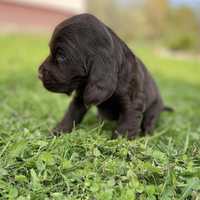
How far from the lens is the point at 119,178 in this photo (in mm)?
2488

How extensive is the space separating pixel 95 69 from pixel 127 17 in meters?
36.8

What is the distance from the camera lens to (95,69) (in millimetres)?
Answer: 3199

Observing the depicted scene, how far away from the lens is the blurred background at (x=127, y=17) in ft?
73.4

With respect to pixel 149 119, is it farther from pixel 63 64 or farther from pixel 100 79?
pixel 63 64

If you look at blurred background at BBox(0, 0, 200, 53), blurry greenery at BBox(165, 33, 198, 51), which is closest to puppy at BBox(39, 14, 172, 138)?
blurred background at BBox(0, 0, 200, 53)

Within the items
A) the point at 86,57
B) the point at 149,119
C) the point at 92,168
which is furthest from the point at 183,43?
the point at 92,168

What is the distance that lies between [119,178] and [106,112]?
1.38 metres

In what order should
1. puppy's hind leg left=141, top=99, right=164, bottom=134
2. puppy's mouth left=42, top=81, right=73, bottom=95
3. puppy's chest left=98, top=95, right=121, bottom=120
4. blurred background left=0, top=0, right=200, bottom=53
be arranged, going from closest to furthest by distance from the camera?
1. puppy's mouth left=42, top=81, right=73, bottom=95
2. puppy's chest left=98, top=95, right=121, bottom=120
3. puppy's hind leg left=141, top=99, right=164, bottom=134
4. blurred background left=0, top=0, right=200, bottom=53

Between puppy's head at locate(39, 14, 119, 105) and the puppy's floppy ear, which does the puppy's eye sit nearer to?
puppy's head at locate(39, 14, 119, 105)

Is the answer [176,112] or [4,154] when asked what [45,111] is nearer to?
[176,112]

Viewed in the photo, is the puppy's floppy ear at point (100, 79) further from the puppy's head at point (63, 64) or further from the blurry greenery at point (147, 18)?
the blurry greenery at point (147, 18)

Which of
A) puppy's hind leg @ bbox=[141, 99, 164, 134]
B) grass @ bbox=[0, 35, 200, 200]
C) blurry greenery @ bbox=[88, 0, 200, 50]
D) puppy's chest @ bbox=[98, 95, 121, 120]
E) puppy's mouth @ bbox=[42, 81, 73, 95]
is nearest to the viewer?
grass @ bbox=[0, 35, 200, 200]

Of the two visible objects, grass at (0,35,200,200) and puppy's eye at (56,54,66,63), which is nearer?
grass at (0,35,200,200)

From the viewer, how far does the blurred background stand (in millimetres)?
22375
